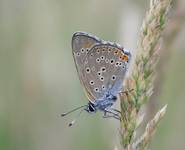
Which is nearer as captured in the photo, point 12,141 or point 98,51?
point 98,51

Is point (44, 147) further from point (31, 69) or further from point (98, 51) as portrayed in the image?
point (98, 51)

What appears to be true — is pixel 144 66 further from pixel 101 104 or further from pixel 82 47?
pixel 101 104

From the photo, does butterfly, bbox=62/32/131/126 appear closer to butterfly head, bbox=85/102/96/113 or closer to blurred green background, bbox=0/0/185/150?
butterfly head, bbox=85/102/96/113

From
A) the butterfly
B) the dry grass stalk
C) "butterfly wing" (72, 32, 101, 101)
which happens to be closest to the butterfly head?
the butterfly

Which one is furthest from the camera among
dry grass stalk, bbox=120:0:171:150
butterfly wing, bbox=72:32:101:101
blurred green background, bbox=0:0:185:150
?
blurred green background, bbox=0:0:185:150

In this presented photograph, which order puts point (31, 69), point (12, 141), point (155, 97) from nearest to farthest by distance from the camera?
point (155, 97), point (12, 141), point (31, 69)

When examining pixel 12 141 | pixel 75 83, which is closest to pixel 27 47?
pixel 75 83

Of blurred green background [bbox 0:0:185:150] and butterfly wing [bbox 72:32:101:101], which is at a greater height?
butterfly wing [bbox 72:32:101:101]

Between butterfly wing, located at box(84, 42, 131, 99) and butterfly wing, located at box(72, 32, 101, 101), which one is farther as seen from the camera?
butterfly wing, located at box(84, 42, 131, 99)
